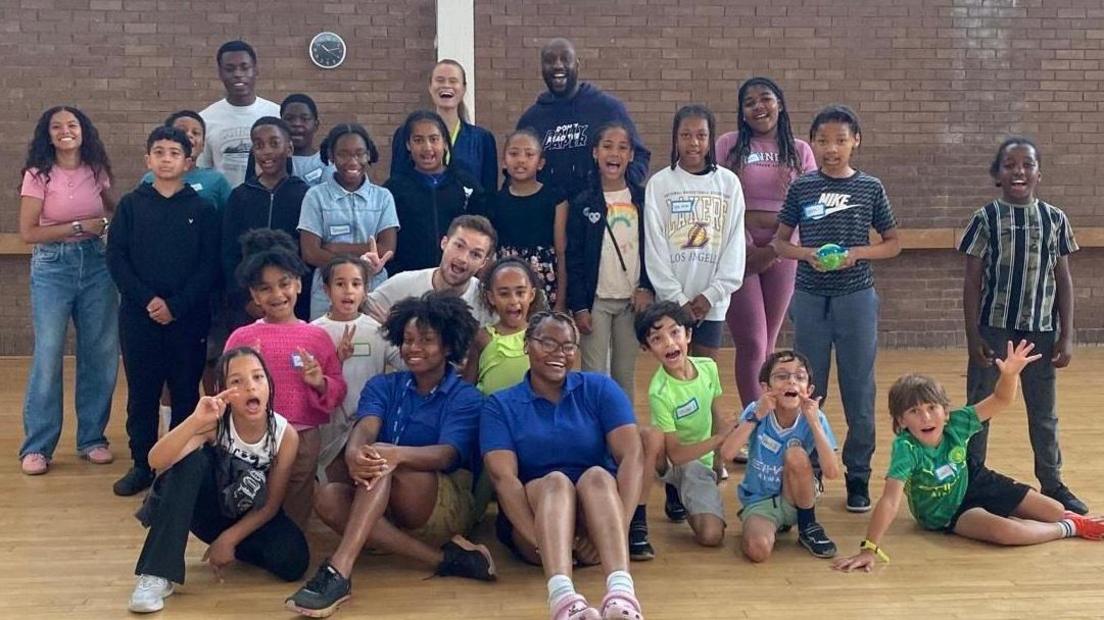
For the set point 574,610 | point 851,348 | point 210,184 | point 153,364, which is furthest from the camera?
point 210,184

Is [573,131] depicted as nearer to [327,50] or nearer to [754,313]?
[754,313]

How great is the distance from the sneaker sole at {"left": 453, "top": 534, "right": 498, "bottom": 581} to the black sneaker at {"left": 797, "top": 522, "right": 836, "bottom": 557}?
106cm

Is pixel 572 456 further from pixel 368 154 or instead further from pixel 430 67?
pixel 430 67

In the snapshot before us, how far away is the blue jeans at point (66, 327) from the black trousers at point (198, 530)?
1.66 m

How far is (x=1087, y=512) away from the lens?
4.32 meters

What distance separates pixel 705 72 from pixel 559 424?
5.15m

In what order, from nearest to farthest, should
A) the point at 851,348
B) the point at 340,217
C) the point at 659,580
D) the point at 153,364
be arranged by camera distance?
the point at 659,580
the point at 851,348
the point at 340,217
the point at 153,364

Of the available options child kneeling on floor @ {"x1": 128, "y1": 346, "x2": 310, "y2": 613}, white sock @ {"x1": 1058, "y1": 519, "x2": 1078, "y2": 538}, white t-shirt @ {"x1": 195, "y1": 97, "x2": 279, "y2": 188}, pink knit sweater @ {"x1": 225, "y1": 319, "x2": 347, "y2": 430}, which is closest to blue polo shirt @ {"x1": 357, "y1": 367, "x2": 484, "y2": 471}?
pink knit sweater @ {"x1": 225, "y1": 319, "x2": 347, "y2": 430}

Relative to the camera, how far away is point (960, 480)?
4.02 metres

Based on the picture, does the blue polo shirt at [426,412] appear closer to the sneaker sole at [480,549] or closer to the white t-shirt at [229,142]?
the sneaker sole at [480,549]

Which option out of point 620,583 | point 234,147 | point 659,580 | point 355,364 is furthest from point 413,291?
point 234,147

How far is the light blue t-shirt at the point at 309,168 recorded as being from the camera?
507 cm

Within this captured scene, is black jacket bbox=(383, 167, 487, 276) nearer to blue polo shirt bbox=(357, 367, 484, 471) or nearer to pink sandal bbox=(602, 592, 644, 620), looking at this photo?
blue polo shirt bbox=(357, 367, 484, 471)

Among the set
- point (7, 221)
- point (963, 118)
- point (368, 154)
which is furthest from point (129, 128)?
point (963, 118)
